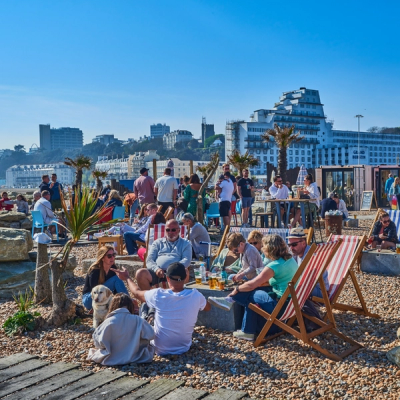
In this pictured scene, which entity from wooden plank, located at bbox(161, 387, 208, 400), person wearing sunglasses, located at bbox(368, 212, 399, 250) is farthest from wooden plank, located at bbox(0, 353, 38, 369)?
person wearing sunglasses, located at bbox(368, 212, 399, 250)

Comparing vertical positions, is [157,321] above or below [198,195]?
below

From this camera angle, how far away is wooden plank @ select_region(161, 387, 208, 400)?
3416 mm

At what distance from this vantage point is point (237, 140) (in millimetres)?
134250

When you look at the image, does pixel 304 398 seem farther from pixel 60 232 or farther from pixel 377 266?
pixel 60 232

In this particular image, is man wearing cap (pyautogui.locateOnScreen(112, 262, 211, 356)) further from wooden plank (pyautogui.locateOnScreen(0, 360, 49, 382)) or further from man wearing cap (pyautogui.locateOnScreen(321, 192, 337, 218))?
man wearing cap (pyautogui.locateOnScreen(321, 192, 337, 218))

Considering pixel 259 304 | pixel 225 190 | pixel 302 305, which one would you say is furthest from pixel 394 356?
pixel 225 190

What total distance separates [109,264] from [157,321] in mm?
Answer: 1064

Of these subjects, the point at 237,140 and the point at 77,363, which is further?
the point at 237,140

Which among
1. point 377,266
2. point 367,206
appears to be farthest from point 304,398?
point 367,206

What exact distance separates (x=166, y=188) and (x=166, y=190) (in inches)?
1.8

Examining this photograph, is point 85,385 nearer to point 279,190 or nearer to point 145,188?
point 145,188

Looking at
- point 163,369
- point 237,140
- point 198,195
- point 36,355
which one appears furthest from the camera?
point 237,140

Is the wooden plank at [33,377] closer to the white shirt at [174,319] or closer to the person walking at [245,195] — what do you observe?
the white shirt at [174,319]

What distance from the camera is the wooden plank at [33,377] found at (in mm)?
3594
